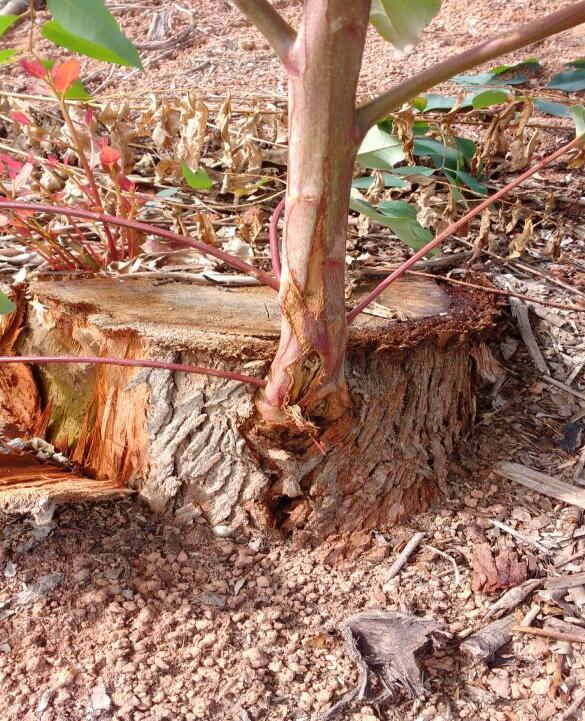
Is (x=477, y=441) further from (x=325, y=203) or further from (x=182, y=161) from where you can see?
(x=182, y=161)

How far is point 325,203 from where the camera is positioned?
34.5 inches

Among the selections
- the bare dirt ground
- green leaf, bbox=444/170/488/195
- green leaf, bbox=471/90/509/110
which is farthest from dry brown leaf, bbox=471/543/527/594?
green leaf, bbox=471/90/509/110

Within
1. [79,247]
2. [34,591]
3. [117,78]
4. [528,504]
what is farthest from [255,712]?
[117,78]

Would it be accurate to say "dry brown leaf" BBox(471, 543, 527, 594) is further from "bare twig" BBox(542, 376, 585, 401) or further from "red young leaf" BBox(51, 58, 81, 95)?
"red young leaf" BBox(51, 58, 81, 95)

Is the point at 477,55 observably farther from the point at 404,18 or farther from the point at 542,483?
the point at 542,483

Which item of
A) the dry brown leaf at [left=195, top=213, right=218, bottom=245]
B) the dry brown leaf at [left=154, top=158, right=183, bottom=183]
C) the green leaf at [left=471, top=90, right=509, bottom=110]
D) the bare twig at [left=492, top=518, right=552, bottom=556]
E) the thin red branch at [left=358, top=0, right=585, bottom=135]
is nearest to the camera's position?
the thin red branch at [left=358, top=0, right=585, bottom=135]

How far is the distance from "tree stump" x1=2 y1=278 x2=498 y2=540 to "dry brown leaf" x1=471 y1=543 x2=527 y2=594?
0.46 ft

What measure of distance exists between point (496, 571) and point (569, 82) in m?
1.34

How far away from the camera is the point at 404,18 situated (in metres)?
0.92

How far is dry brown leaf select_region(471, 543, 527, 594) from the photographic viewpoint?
1064 millimetres

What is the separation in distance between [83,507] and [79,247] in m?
0.49

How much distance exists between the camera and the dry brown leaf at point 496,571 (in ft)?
3.49

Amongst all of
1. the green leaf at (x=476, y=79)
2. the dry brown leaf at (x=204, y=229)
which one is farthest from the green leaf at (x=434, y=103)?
the dry brown leaf at (x=204, y=229)

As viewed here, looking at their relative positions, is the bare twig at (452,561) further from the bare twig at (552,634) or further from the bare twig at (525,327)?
the bare twig at (525,327)
